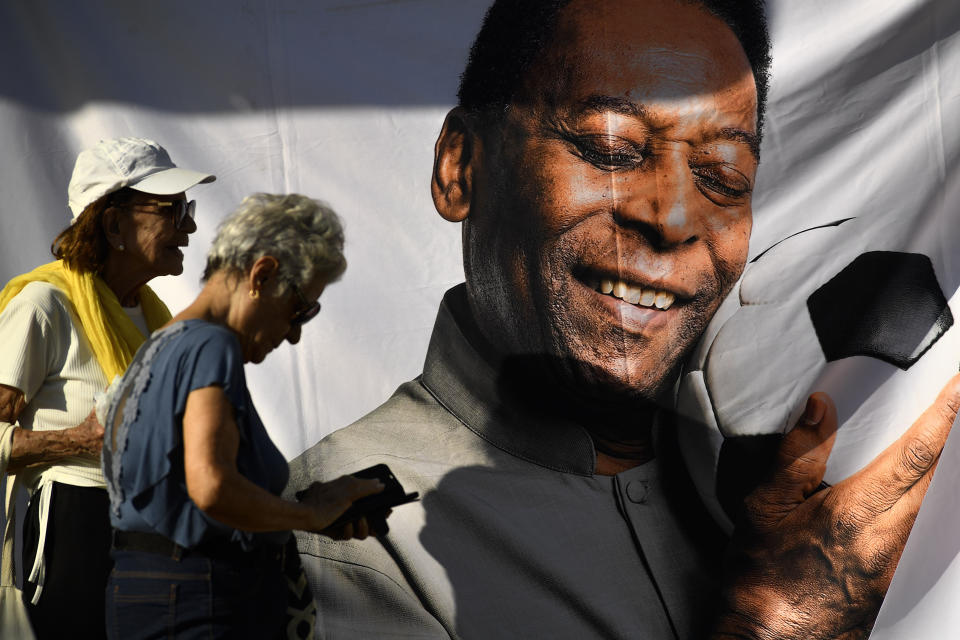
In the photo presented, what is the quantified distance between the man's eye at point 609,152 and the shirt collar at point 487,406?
1.31ft

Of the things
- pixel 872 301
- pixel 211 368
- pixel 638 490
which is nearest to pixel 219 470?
pixel 211 368

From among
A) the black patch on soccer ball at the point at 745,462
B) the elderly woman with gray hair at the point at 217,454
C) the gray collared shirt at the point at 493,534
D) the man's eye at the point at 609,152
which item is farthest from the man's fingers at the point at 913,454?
the elderly woman with gray hair at the point at 217,454

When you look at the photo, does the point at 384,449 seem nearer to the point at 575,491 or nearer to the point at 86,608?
the point at 575,491

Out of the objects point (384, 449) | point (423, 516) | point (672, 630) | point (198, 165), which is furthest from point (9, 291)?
point (672, 630)

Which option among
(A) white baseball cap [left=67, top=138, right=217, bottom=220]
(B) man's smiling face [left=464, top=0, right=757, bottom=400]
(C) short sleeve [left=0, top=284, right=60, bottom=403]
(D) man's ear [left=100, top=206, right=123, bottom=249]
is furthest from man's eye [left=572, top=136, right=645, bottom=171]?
(C) short sleeve [left=0, top=284, right=60, bottom=403]

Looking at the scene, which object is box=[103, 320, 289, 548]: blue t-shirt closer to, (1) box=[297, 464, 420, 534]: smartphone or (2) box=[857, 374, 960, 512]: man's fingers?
(1) box=[297, 464, 420, 534]: smartphone

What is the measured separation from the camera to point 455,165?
201 cm

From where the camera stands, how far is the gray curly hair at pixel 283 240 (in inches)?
54.2

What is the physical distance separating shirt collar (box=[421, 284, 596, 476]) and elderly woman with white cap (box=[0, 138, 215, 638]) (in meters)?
0.58

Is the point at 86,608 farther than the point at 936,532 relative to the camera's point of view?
No

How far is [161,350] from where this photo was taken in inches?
51.0

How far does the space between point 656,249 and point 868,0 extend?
28.3 inches

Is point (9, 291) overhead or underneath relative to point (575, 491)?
overhead

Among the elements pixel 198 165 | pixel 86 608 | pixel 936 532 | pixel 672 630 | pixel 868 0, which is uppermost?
pixel 868 0
